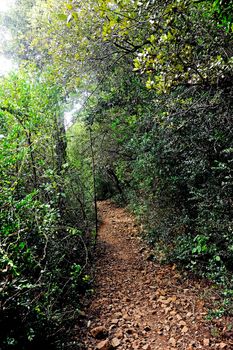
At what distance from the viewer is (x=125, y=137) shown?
7.55 m

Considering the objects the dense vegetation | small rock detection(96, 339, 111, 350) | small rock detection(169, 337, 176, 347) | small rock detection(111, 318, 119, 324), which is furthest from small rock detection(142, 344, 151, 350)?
the dense vegetation

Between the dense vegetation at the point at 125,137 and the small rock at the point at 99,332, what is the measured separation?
13.6 inches

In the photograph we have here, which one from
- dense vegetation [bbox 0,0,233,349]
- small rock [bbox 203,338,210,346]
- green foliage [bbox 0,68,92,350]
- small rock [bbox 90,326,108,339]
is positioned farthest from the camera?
small rock [bbox 90,326,108,339]

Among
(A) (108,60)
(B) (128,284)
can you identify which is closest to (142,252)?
(B) (128,284)

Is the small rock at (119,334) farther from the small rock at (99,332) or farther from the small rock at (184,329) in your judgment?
the small rock at (184,329)

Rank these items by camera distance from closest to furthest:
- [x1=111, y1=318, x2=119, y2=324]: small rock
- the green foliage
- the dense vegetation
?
the green foliage
the dense vegetation
[x1=111, y1=318, x2=119, y2=324]: small rock

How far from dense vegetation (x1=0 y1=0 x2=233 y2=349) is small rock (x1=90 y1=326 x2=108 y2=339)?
35 centimetres

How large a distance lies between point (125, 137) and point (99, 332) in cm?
571

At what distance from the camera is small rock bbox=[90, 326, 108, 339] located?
2941 mm

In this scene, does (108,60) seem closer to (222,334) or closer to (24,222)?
(24,222)

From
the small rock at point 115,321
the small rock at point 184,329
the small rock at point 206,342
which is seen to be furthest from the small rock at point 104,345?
the small rock at point 206,342

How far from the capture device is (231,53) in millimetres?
2893

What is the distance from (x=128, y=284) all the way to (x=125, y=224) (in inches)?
141

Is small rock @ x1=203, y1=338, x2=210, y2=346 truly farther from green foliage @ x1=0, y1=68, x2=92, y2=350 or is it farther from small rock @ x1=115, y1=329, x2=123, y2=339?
green foliage @ x1=0, y1=68, x2=92, y2=350
